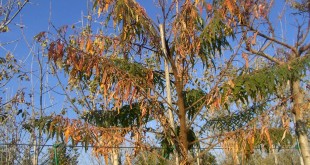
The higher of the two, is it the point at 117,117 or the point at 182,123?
the point at 117,117

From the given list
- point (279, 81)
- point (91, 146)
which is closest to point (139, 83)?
point (91, 146)

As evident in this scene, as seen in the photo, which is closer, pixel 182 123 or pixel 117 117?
pixel 182 123

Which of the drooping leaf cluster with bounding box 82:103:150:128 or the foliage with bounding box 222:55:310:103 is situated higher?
the foliage with bounding box 222:55:310:103

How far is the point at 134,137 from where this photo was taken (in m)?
3.50

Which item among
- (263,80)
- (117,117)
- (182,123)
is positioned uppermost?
(263,80)

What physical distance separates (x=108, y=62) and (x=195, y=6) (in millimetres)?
973

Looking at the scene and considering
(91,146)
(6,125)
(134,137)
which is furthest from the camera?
(6,125)

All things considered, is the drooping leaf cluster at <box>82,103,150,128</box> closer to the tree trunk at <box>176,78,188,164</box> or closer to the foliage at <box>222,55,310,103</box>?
the tree trunk at <box>176,78,188,164</box>

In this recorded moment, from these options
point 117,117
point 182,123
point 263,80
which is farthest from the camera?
point 117,117

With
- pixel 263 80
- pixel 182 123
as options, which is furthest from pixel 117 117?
pixel 263 80

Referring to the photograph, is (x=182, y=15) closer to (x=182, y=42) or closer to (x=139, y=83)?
(x=182, y=42)

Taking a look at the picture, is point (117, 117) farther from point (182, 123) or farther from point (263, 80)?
point (263, 80)

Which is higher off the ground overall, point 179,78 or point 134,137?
point 179,78

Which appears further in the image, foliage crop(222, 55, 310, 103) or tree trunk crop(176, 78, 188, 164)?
tree trunk crop(176, 78, 188, 164)
